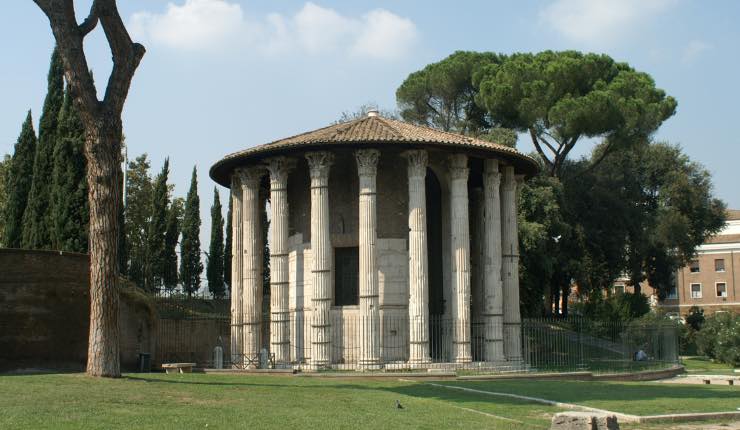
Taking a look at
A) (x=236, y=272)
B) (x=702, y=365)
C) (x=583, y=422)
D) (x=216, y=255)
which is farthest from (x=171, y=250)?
(x=583, y=422)

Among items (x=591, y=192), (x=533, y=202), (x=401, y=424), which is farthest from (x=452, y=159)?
(x=591, y=192)

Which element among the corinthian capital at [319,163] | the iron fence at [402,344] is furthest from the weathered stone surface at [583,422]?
the corinthian capital at [319,163]

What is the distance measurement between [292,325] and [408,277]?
12.5 ft

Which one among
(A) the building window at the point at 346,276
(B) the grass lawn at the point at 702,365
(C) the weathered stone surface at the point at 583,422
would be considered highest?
(A) the building window at the point at 346,276

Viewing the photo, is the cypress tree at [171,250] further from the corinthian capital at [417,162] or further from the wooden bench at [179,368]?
the corinthian capital at [417,162]

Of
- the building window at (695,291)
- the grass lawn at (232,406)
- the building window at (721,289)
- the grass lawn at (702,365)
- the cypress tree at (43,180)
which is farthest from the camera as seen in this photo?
the building window at (695,291)

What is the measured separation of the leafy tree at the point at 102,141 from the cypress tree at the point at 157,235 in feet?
76.4

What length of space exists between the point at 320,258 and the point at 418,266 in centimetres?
262

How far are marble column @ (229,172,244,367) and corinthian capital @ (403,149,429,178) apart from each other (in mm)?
5804

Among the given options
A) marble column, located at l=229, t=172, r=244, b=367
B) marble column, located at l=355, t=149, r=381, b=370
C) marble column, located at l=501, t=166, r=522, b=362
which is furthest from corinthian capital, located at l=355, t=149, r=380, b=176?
marble column, located at l=501, t=166, r=522, b=362

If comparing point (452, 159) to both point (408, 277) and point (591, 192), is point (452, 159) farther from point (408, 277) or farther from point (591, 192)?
A: point (591, 192)

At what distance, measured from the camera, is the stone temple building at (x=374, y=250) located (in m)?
24.2

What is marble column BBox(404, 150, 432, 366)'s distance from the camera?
23.9 m

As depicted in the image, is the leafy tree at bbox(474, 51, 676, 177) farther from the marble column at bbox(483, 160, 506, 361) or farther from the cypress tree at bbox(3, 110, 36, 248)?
the cypress tree at bbox(3, 110, 36, 248)
